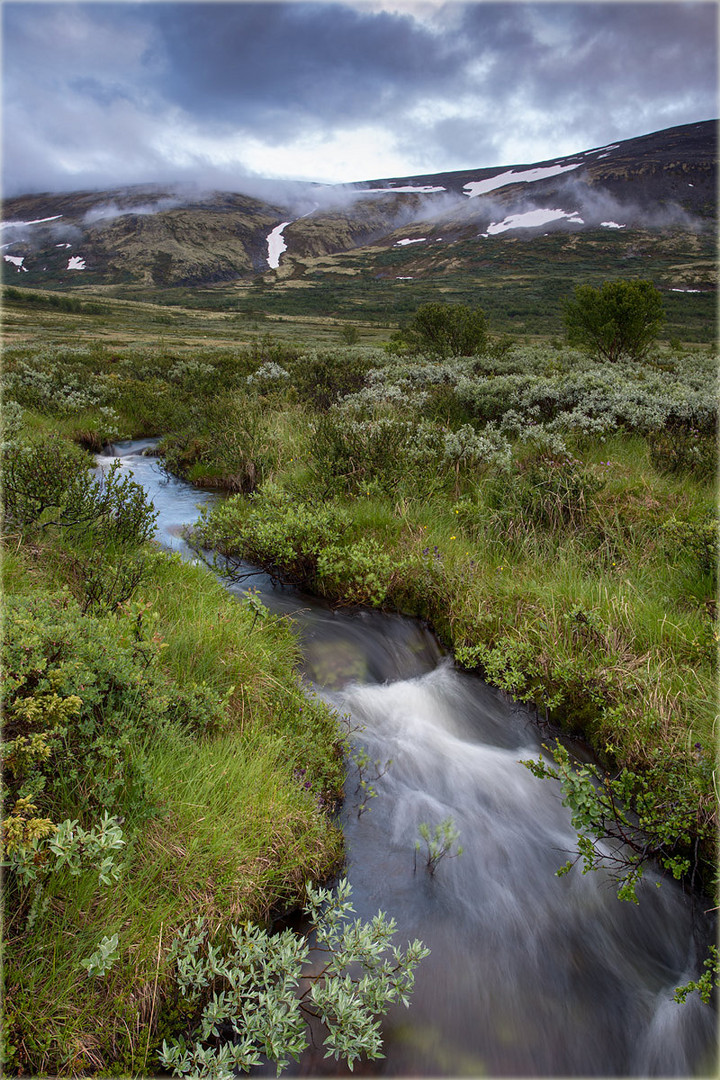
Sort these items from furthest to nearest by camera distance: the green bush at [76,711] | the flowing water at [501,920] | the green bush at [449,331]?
the green bush at [449,331] → the flowing water at [501,920] → the green bush at [76,711]

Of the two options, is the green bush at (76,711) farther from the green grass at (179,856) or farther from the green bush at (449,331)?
the green bush at (449,331)

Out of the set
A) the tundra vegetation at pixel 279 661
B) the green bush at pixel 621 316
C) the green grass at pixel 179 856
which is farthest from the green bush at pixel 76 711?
the green bush at pixel 621 316

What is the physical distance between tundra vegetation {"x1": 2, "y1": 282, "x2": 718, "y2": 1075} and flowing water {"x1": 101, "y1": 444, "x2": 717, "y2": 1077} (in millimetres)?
231

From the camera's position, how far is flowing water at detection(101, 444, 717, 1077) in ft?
9.05

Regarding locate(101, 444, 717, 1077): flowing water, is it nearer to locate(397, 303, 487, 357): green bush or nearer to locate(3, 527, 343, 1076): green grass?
locate(3, 527, 343, 1076): green grass

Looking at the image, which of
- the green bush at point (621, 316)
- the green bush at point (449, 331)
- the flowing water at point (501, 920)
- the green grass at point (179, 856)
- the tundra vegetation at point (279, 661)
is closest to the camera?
the green grass at point (179, 856)

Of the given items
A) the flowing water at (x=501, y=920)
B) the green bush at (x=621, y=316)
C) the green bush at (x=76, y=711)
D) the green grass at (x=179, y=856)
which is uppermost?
the green bush at (x=621, y=316)

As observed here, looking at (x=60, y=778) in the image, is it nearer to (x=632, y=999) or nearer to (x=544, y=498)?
(x=632, y=999)

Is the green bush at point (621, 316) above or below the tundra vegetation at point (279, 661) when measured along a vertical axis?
above

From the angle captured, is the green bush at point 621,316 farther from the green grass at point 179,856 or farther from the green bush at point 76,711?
the green bush at point 76,711

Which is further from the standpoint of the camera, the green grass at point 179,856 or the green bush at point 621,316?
the green bush at point 621,316

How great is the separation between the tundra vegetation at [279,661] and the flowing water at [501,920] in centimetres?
23

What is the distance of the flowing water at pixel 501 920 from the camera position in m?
2.76

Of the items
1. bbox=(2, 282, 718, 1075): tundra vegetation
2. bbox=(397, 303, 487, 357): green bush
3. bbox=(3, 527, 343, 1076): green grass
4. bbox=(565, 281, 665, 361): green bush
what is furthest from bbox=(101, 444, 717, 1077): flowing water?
bbox=(565, 281, 665, 361): green bush
